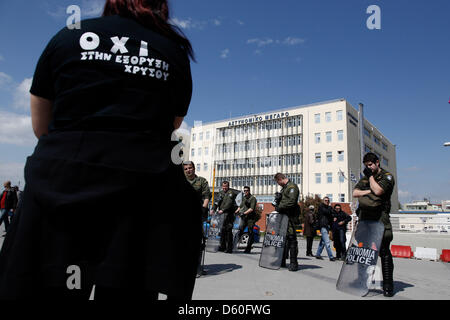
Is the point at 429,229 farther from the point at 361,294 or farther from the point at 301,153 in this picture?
the point at 301,153

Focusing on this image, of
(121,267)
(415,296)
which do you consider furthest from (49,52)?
(415,296)

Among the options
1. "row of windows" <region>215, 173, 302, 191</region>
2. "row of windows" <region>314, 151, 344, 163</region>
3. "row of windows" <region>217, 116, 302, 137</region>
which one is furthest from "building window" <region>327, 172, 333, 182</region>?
"row of windows" <region>217, 116, 302, 137</region>

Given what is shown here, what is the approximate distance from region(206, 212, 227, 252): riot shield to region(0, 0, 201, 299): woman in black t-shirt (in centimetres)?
881

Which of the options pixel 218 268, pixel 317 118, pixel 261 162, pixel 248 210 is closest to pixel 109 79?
pixel 218 268

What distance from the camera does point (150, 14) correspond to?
1.38 m

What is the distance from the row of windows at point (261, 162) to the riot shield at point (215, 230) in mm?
47716

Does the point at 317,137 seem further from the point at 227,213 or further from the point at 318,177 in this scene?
the point at 227,213

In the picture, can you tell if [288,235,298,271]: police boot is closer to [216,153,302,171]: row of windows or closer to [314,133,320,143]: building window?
[314,133,320,143]: building window

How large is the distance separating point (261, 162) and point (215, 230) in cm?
5031

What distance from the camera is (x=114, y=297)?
112cm

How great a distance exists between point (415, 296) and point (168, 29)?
550 centimetres

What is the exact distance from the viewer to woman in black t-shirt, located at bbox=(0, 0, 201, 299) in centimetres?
107

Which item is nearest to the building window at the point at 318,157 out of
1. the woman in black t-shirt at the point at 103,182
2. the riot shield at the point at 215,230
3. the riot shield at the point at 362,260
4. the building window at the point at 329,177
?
the building window at the point at 329,177

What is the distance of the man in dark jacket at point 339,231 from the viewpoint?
1066 cm
